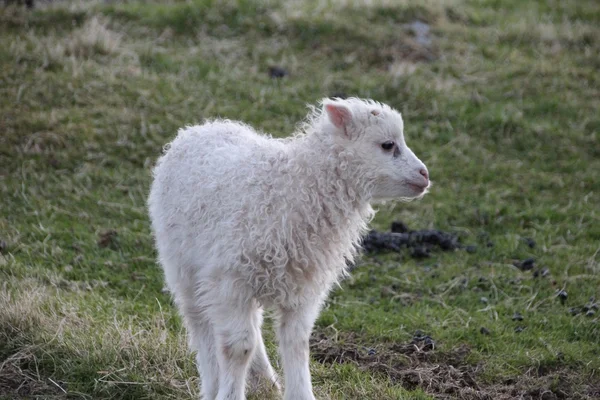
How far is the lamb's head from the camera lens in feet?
19.5

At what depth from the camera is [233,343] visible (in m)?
5.79

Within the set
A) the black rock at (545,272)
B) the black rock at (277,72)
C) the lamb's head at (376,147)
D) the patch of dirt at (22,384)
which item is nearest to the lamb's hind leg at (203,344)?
the patch of dirt at (22,384)

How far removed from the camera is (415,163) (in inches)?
236

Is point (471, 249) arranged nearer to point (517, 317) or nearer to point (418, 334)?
point (517, 317)

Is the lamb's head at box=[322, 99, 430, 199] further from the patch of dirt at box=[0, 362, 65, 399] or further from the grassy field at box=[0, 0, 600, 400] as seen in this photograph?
the patch of dirt at box=[0, 362, 65, 399]

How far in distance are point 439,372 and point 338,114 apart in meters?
2.38

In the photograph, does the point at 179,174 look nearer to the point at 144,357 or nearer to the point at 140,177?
the point at 144,357

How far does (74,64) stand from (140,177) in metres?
2.50

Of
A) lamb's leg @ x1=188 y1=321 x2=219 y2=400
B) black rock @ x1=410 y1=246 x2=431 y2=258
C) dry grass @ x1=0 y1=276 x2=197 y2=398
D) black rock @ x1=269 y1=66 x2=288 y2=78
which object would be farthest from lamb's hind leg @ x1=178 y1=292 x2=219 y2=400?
black rock @ x1=269 y1=66 x2=288 y2=78

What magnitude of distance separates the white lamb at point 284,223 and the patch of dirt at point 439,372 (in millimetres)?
1173

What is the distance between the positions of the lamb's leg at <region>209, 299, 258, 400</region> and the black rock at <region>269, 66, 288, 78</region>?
701 centimetres

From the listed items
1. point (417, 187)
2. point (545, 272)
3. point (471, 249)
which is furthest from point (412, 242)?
point (417, 187)

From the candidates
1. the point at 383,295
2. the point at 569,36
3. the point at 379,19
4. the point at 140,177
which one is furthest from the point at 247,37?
the point at 383,295

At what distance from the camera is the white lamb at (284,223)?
5.82 m
